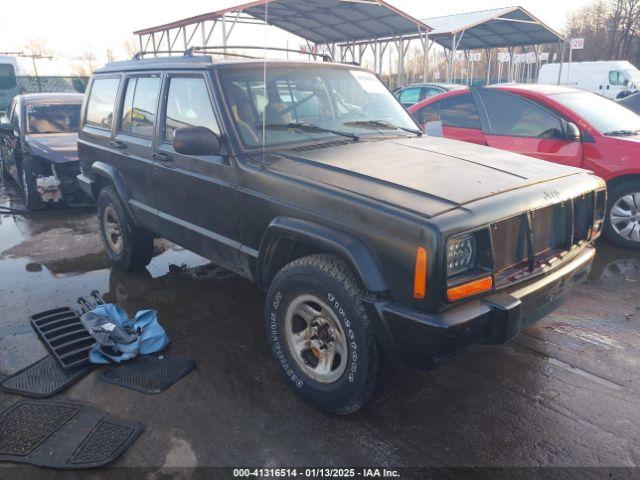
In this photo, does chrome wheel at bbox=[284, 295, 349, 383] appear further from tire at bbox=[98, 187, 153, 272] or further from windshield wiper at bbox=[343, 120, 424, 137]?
tire at bbox=[98, 187, 153, 272]

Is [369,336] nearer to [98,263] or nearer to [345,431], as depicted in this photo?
[345,431]

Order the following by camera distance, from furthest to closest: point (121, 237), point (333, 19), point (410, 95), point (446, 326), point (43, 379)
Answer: point (333, 19) < point (410, 95) < point (121, 237) < point (43, 379) < point (446, 326)

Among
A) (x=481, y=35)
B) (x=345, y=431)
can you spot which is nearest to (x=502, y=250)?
(x=345, y=431)

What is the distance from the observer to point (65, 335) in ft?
12.4

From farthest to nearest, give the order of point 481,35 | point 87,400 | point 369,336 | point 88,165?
point 481,35
point 88,165
point 87,400
point 369,336

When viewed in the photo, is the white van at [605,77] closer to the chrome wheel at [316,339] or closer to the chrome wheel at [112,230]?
the chrome wheel at [112,230]

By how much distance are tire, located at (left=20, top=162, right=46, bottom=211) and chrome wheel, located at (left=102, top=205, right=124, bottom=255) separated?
2.94m

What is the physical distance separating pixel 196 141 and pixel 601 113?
4988mm

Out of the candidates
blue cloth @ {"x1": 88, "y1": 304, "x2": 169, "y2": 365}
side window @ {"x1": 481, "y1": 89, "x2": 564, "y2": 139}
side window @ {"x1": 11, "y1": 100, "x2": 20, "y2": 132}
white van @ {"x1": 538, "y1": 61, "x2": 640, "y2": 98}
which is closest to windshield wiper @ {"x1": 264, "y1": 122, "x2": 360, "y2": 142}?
blue cloth @ {"x1": 88, "y1": 304, "x2": 169, "y2": 365}

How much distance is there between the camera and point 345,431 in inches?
112

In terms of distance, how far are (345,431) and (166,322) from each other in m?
1.96

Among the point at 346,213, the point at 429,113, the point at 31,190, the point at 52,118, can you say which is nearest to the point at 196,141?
the point at 346,213

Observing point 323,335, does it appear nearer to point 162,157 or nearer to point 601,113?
point 162,157

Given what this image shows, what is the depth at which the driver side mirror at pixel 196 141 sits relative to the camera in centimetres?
319
